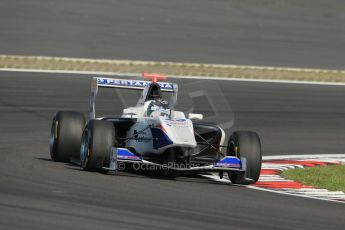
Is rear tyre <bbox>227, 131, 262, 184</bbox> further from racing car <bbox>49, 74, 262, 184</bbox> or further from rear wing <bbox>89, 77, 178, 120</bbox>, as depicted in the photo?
rear wing <bbox>89, 77, 178, 120</bbox>

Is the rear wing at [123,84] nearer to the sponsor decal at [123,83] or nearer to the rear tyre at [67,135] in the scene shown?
the sponsor decal at [123,83]

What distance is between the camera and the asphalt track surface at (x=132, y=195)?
9266 mm

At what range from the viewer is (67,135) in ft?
47.4

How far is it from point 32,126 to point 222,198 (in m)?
8.40

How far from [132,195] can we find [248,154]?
8.86 ft

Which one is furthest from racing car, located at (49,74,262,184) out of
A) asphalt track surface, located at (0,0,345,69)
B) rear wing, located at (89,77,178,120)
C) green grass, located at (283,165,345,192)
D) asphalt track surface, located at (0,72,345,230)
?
asphalt track surface, located at (0,0,345,69)

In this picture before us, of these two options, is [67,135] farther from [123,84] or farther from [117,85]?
[123,84]

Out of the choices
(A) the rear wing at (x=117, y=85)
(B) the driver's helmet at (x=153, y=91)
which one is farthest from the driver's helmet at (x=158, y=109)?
(A) the rear wing at (x=117, y=85)

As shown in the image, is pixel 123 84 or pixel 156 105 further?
pixel 123 84

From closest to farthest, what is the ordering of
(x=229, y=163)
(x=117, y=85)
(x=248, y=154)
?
(x=229, y=163) → (x=248, y=154) → (x=117, y=85)

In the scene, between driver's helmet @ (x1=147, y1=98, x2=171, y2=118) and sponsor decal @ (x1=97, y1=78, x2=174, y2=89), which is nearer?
driver's helmet @ (x1=147, y1=98, x2=171, y2=118)

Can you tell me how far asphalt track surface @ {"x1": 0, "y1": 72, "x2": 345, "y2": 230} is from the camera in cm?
927

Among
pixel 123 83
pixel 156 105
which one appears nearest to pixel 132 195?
pixel 156 105

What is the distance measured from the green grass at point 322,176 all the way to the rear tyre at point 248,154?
1007 millimetres
